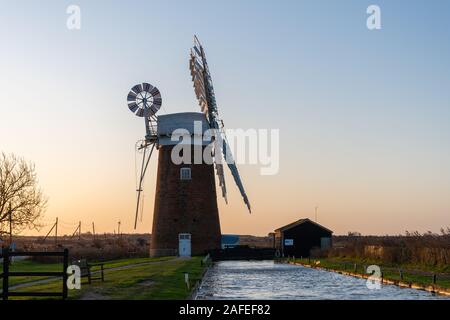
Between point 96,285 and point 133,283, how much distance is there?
179 centimetres

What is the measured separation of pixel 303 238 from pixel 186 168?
17214 millimetres

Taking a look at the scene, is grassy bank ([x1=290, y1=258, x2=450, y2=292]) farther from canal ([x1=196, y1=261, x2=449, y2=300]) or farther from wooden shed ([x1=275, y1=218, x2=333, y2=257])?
wooden shed ([x1=275, y1=218, x2=333, y2=257])

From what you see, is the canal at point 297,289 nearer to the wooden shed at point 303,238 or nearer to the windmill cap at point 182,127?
the windmill cap at point 182,127

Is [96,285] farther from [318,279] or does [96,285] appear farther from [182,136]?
[182,136]

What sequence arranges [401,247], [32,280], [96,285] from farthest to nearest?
1. [401,247]
2. [32,280]
3. [96,285]

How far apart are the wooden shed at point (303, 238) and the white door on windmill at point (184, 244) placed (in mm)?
14125

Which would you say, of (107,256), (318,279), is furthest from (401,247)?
(107,256)

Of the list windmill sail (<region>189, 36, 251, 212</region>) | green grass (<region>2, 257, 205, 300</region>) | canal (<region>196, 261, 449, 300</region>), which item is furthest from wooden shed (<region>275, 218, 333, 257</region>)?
green grass (<region>2, 257, 205, 300</region>)

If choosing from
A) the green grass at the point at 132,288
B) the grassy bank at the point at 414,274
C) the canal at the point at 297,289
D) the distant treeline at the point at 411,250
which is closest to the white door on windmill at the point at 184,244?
the distant treeline at the point at 411,250

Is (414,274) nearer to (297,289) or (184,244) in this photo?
(297,289)

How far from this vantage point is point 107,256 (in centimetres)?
5916

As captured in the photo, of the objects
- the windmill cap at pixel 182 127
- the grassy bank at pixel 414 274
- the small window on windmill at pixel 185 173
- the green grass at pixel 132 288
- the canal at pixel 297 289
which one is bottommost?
the canal at pixel 297 289

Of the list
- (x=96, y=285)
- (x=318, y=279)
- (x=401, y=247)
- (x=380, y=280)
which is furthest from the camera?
(x=401, y=247)

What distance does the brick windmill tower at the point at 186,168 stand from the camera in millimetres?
57562
